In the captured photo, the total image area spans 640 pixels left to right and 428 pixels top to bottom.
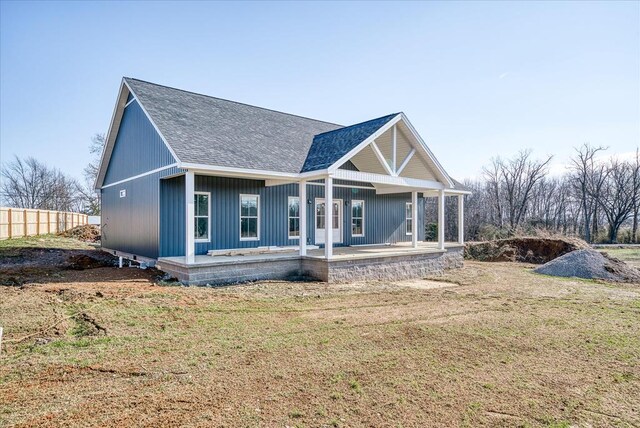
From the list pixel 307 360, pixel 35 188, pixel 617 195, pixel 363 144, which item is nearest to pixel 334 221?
pixel 363 144

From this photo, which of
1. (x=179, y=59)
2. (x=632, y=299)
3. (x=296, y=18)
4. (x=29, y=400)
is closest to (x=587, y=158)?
(x=632, y=299)

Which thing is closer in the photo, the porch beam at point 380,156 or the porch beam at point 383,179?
the porch beam at point 383,179

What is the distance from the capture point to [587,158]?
3734cm

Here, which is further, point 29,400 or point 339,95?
point 339,95

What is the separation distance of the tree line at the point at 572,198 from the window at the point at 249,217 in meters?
25.5

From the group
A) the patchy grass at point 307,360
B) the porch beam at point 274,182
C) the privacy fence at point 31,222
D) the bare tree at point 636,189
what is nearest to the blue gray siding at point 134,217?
the porch beam at point 274,182

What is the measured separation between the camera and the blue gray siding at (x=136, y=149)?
1110 centimetres

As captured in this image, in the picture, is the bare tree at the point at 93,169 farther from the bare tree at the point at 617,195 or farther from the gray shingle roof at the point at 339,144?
the bare tree at the point at 617,195

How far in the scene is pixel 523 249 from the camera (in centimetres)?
1961

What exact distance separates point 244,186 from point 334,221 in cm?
424

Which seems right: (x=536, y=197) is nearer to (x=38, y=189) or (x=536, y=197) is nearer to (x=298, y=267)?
(x=298, y=267)

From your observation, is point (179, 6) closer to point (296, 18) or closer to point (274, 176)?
point (296, 18)

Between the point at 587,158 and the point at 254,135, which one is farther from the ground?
the point at 587,158

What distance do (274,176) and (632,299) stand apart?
9.86 metres
